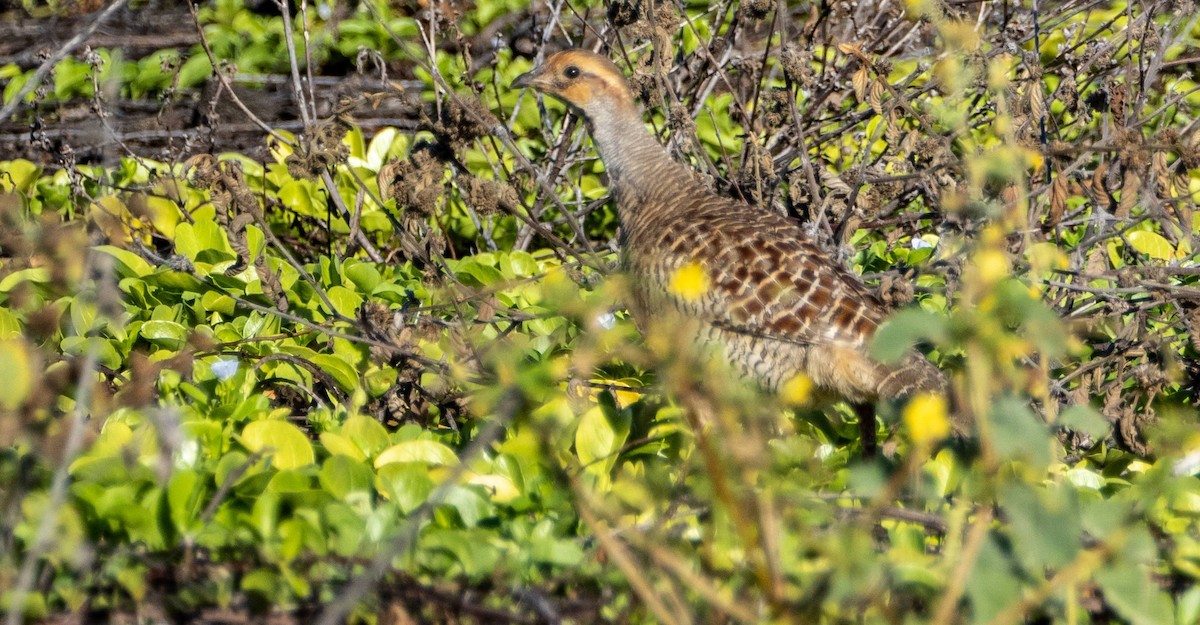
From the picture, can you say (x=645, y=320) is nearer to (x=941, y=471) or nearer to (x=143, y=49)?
(x=941, y=471)

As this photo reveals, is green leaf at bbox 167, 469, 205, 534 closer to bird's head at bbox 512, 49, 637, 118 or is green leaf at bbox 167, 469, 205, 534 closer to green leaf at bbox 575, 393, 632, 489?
green leaf at bbox 575, 393, 632, 489

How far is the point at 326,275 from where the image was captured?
5.59m

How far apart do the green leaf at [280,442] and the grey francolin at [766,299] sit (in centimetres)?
115

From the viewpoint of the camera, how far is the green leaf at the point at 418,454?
3.90m

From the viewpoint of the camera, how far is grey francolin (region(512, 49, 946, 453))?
432 centimetres

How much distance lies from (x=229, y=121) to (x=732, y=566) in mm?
6039

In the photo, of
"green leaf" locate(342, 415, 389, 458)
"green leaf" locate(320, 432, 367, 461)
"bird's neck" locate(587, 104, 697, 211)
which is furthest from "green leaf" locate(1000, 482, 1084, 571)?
"bird's neck" locate(587, 104, 697, 211)

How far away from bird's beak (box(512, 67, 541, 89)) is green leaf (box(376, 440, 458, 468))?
212 cm

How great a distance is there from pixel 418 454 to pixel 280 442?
0.40 metres

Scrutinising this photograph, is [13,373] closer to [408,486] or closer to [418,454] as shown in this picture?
[408,486]

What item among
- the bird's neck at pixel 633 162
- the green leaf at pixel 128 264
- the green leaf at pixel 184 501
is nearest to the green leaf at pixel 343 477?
the green leaf at pixel 184 501

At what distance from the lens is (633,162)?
548cm

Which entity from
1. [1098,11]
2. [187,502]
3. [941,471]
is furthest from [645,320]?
[1098,11]

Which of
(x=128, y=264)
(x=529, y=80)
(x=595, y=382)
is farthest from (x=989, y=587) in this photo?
(x=128, y=264)
